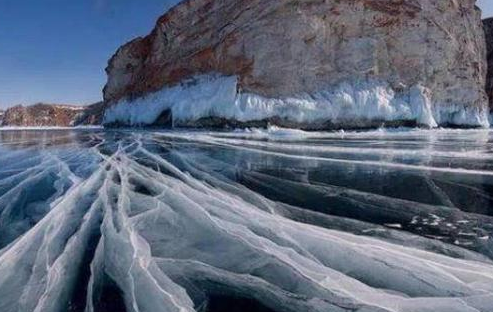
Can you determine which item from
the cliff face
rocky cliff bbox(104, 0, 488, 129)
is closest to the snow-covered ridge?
rocky cliff bbox(104, 0, 488, 129)

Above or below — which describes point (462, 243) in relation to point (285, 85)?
below

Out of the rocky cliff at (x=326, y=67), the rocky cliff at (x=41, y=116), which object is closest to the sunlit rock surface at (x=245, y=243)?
the rocky cliff at (x=326, y=67)

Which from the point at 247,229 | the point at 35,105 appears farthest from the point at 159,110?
the point at 35,105

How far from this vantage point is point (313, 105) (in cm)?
2198

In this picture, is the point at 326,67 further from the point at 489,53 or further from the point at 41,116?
the point at 41,116

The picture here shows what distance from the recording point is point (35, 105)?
104312 millimetres

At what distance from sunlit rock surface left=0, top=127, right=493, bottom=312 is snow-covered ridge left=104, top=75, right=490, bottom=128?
51.3 ft

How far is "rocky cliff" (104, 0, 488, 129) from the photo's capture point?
22.4 m

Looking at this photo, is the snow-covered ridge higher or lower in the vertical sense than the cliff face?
lower

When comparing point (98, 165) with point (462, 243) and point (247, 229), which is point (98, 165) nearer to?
point (247, 229)

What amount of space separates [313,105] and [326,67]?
3.10 m

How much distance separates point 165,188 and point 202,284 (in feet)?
8.69

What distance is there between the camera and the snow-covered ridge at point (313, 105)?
2173 centimetres

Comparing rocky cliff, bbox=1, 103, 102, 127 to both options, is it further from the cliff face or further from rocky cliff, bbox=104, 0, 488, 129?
the cliff face
